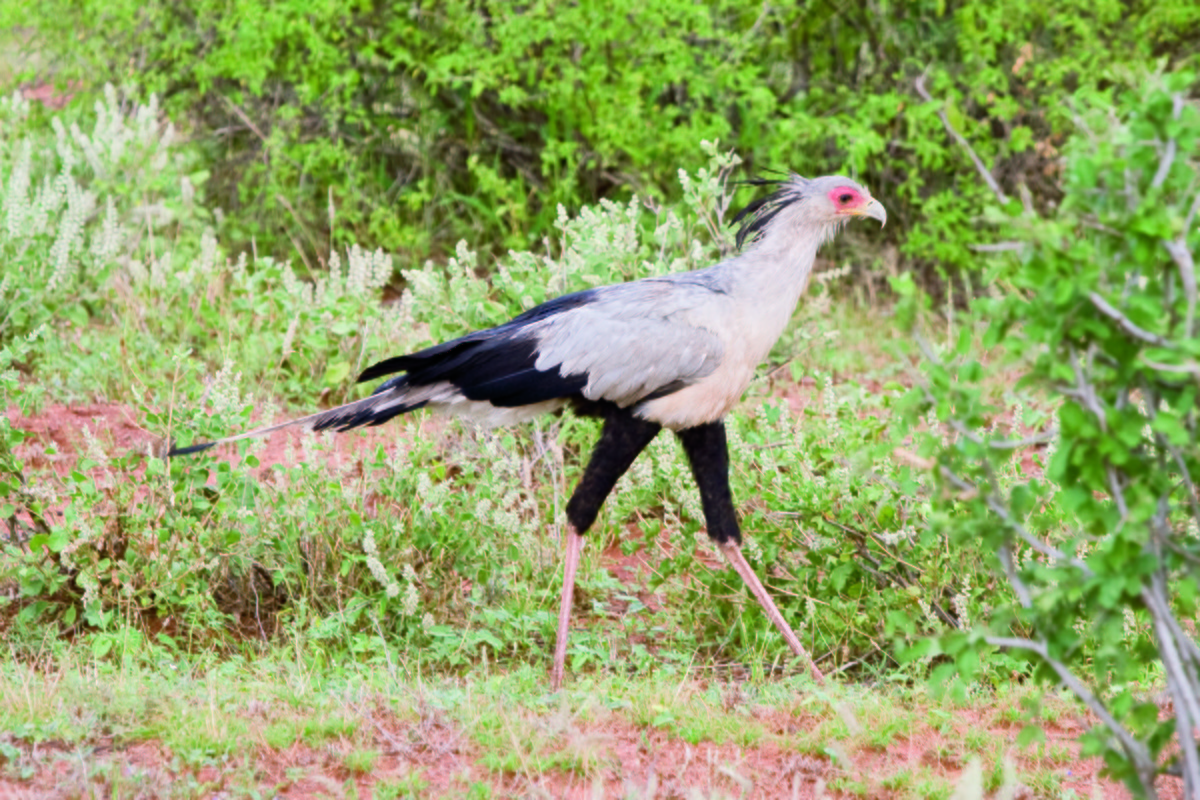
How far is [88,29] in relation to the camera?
26.5 ft

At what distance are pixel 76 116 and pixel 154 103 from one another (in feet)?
3.61

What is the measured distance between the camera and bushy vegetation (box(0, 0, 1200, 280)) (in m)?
7.27

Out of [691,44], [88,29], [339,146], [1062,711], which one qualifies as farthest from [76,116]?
→ [1062,711]

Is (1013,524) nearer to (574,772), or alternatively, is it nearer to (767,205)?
(574,772)

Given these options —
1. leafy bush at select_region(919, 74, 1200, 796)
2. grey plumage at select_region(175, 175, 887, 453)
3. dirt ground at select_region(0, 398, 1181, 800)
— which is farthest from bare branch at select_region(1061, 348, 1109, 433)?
grey plumage at select_region(175, 175, 887, 453)

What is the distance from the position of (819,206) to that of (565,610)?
1.46 m

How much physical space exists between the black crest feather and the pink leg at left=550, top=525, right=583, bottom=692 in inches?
43.6

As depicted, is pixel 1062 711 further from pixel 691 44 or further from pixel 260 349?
pixel 691 44

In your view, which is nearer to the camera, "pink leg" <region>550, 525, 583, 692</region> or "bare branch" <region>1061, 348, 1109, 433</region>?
"bare branch" <region>1061, 348, 1109, 433</region>

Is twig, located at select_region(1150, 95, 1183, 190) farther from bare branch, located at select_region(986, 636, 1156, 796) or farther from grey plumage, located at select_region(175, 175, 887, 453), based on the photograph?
grey plumage, located at select_region(175, 175, 887, 453)

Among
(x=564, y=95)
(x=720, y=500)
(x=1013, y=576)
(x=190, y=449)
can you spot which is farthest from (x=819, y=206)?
(x=564, y=95)

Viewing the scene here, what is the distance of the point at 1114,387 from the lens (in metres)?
2.26

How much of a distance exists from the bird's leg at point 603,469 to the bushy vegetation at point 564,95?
139 inches

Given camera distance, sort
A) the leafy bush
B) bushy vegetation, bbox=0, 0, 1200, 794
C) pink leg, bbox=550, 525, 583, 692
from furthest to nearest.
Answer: pink leg, bbox=550, 525, 583, 692 < bushy vegetation, bbox=0, 0, 1200, 794 < the leafy bush
